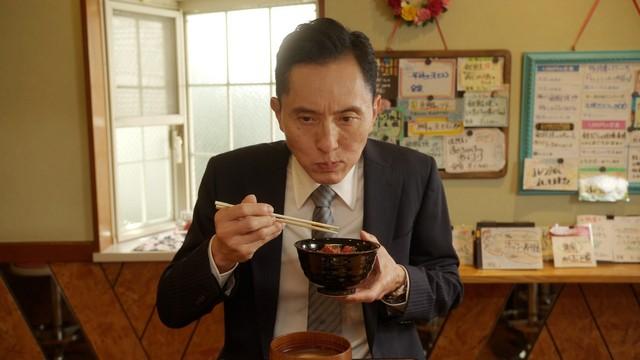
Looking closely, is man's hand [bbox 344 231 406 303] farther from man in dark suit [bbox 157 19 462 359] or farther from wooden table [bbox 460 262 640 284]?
wooden table [bbox 460 262 640 284]

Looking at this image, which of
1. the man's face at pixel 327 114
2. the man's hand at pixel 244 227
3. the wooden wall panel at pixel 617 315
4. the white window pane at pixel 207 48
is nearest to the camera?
the man's hand at pixel 244 227

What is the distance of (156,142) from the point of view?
128 inches

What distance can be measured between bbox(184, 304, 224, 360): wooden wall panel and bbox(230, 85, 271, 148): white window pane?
3.20ft

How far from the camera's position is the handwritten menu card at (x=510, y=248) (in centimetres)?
250

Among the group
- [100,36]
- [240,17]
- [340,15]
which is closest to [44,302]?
[100,36]

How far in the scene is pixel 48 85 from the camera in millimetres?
2766

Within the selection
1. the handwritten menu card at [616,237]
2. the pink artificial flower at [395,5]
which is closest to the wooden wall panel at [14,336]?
the pink artificial flower at [395,5]

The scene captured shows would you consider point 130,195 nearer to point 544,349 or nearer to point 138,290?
point 138,290

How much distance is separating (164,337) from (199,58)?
1.55 meters

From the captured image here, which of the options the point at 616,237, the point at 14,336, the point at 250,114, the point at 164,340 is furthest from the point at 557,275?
the point at 14,336

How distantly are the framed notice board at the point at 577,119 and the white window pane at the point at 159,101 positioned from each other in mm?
1906

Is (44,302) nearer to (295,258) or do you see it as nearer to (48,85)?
(48,85)

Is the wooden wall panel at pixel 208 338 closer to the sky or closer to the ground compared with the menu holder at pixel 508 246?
closer to the ground

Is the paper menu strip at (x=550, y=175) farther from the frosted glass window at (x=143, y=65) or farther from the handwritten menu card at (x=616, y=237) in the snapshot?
the frosted glass window at (x=143, y=65)
